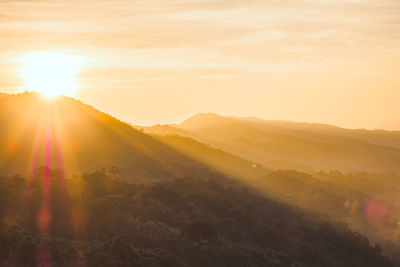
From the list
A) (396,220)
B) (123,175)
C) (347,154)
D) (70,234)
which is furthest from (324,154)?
(70,234)

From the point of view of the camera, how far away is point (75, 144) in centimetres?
7075

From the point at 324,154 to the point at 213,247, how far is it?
15513 cm

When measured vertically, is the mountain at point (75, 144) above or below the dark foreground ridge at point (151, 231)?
above

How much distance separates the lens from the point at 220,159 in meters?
92.1

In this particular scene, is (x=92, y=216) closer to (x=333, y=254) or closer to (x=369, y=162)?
(x=333, y=254)

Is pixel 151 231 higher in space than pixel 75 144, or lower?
lower

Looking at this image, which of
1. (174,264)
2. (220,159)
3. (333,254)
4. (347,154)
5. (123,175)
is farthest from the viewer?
(347,154)

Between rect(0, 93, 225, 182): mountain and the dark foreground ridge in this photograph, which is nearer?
the dark foreground ridge

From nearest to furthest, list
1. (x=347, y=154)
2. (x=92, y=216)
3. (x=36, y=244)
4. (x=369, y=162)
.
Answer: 1. (x=36, y=244)
2. (x=92, y=216)
3. (x=369, y=162)
4. (x=347, y=154)

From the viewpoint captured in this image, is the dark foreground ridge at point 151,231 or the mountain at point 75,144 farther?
the mountain at point 75,144

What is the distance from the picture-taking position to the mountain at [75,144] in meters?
61.1

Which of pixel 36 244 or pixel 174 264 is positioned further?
pixel 174 264

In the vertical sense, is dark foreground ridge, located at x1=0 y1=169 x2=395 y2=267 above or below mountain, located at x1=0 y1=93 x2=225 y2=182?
below

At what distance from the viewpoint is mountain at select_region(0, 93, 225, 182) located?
61.1 meters
